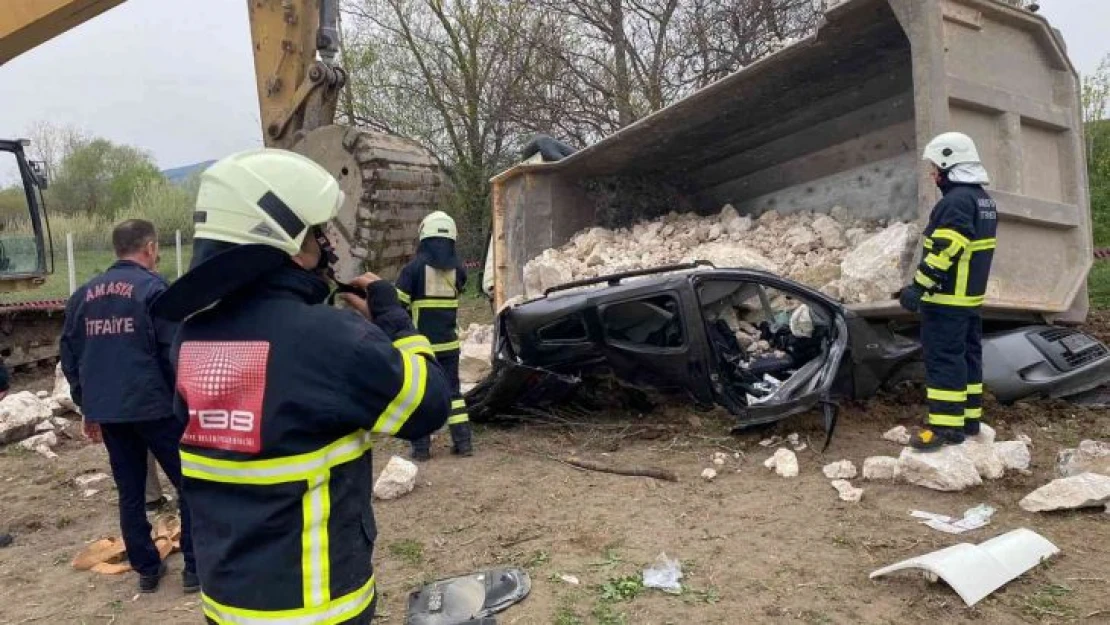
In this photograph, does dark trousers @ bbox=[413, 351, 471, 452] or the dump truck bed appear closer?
the dump truck bed

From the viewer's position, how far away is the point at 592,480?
5.17 meters

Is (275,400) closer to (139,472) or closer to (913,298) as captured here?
(139,472)

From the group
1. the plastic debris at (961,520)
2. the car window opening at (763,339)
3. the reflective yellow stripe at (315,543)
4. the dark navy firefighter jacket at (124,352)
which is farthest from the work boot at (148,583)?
the plastic debris at (961,520)

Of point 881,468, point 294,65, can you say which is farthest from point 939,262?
point 294,65

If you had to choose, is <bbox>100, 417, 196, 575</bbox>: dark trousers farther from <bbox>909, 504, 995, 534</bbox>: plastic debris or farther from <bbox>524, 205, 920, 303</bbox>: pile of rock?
<bbox>524, 205, 920, 303</bbox>: pile of rock

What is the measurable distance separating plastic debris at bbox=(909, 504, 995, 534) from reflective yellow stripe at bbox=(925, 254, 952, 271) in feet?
4.39

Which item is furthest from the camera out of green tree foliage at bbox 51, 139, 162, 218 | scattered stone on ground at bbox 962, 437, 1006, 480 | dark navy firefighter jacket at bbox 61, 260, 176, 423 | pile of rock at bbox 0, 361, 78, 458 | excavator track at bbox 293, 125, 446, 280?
green tree foliage at bbox 51, 139, 162, 218

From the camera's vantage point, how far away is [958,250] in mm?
4867

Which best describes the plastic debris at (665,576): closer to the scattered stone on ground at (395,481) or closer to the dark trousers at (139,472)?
the scattered stone on ground at (395,481)

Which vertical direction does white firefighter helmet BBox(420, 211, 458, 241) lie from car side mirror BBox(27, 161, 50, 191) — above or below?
below

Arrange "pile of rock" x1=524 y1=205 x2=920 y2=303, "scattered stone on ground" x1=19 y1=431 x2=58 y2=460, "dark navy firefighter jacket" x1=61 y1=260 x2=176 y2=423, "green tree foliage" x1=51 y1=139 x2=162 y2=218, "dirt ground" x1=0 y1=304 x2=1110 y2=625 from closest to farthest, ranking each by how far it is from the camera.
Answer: "dirt ground" x1=0 y1=304 x2=1110 y2=625, "dark navy firefighter jacket" x1=61 y1=260 x2=176 y2=423, "pile of rock" x1=524 y1=205 x2=920 y2=303, "scattered stone on ground" x1=19 y1=431 x2=58 y2=460, "green tree foliage" x1=51 y1=139 x2=162 y2=218

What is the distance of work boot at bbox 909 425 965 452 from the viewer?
188 inches

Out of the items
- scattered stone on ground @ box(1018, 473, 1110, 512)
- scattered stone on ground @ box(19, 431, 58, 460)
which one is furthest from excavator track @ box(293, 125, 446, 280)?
scattered stone on ground @ box(19, 431, 58, 460)

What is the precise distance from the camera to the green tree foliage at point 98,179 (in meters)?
31.5
